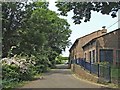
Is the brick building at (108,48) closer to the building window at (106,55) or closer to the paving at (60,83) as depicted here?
the building window at (106,55)

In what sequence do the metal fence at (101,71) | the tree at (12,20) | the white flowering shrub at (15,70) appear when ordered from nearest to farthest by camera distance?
the metal fence at (101,71), the white flowering shrub at (15,70), the tree at (12,20)

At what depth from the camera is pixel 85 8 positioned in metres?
20.9

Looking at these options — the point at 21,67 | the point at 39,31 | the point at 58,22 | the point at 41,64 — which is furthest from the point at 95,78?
the point at 58,22

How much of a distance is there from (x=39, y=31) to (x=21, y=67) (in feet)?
39.7

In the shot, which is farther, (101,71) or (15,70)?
(15,70)

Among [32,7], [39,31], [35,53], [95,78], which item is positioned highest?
[32,7]

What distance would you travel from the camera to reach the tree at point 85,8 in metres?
20.1

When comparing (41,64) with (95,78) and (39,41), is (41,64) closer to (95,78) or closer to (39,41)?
(39,41)

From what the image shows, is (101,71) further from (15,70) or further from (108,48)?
(108,48)

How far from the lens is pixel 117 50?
3728cm

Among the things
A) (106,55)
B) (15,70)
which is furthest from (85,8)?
(106,55)

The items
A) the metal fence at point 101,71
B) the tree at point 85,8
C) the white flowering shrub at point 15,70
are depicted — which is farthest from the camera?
the white flowering shrub at point 15,70

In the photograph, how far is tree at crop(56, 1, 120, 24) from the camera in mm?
20141

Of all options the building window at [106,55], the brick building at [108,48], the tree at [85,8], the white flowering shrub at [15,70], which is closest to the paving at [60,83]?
the white flowering shrub at [15,70]
